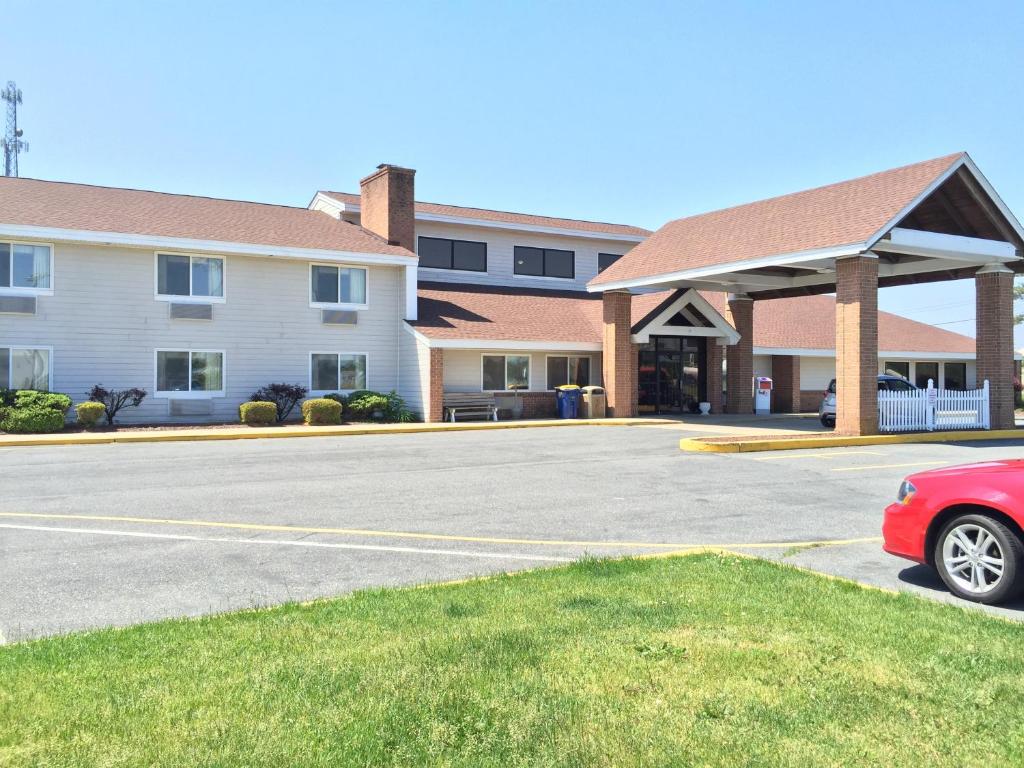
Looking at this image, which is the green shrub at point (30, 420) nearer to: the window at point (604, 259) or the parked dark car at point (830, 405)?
the parked dark car at point (830, 405)

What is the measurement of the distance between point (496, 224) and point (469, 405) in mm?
10909

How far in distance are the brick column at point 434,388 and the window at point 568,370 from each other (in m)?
5.07

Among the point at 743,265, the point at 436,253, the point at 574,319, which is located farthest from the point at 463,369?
the point at 743,265

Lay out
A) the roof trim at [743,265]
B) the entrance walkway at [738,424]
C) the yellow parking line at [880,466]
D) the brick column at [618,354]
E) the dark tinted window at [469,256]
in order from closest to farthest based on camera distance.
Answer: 1. the yellow parking line at [880,466]
2. the roof trim at [743,265]
3. the entrance walkway at [738,424]
4. the brick column at [618,354]
5. the dark tinted window at [469,256]

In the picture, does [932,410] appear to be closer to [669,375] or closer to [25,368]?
[669,375]

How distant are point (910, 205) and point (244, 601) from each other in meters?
19.1

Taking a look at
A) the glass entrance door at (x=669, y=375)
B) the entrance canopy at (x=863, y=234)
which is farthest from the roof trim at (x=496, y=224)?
the entrance canopy at (x=863, y=234)

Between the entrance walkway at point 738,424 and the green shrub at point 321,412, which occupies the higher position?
the green shrub at point 321,412

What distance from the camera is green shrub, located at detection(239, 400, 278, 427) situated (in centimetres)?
2422

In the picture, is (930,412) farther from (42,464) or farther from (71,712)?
(71,712)

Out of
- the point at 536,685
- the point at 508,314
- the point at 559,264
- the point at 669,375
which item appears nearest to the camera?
the point at 536,685

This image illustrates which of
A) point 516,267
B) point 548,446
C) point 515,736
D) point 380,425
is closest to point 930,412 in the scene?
point 548,446

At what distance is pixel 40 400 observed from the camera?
22.0m

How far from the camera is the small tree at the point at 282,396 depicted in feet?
85.5
